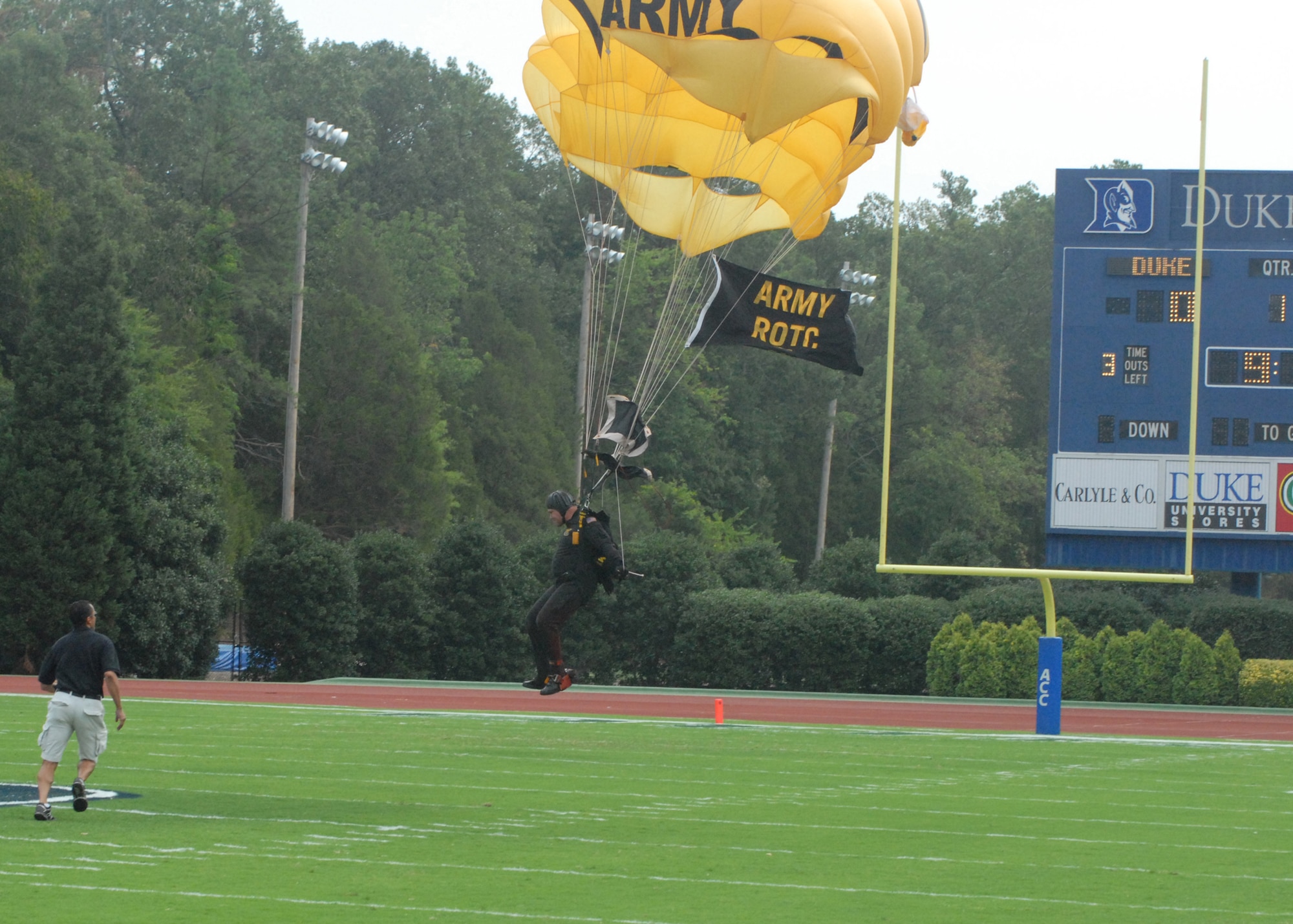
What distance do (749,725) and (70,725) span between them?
11394mm

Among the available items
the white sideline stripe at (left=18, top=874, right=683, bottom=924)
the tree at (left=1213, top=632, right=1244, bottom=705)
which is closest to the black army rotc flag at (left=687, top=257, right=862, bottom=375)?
the white sideline stripe at (left=18, top=874, right=683, bottom=924)

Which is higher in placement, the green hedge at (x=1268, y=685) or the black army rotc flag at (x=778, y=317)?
the black army rotc flag at (x=778, y=317)

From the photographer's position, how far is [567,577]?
44.9ft

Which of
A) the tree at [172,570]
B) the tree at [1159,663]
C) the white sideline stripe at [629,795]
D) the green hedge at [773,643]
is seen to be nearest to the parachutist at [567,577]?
the white sideline stripe at [629,795]

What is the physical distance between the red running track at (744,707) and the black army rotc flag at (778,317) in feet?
24.2

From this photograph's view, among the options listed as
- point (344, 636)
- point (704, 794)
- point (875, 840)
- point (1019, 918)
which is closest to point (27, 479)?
point (344, 636)

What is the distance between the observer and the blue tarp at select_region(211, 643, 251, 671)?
34812mm

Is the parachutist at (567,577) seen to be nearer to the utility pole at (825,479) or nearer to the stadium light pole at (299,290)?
the stadium light pole at (299,290)

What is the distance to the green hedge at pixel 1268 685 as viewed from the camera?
2741cm

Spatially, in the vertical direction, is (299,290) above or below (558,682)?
above

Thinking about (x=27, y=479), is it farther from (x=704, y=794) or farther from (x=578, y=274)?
(x=578, y=274)

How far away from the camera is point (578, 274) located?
7169 cm

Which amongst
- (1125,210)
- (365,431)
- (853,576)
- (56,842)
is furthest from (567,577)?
(365,431)

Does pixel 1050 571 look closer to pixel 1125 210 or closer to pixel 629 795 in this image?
pixel 629 795
